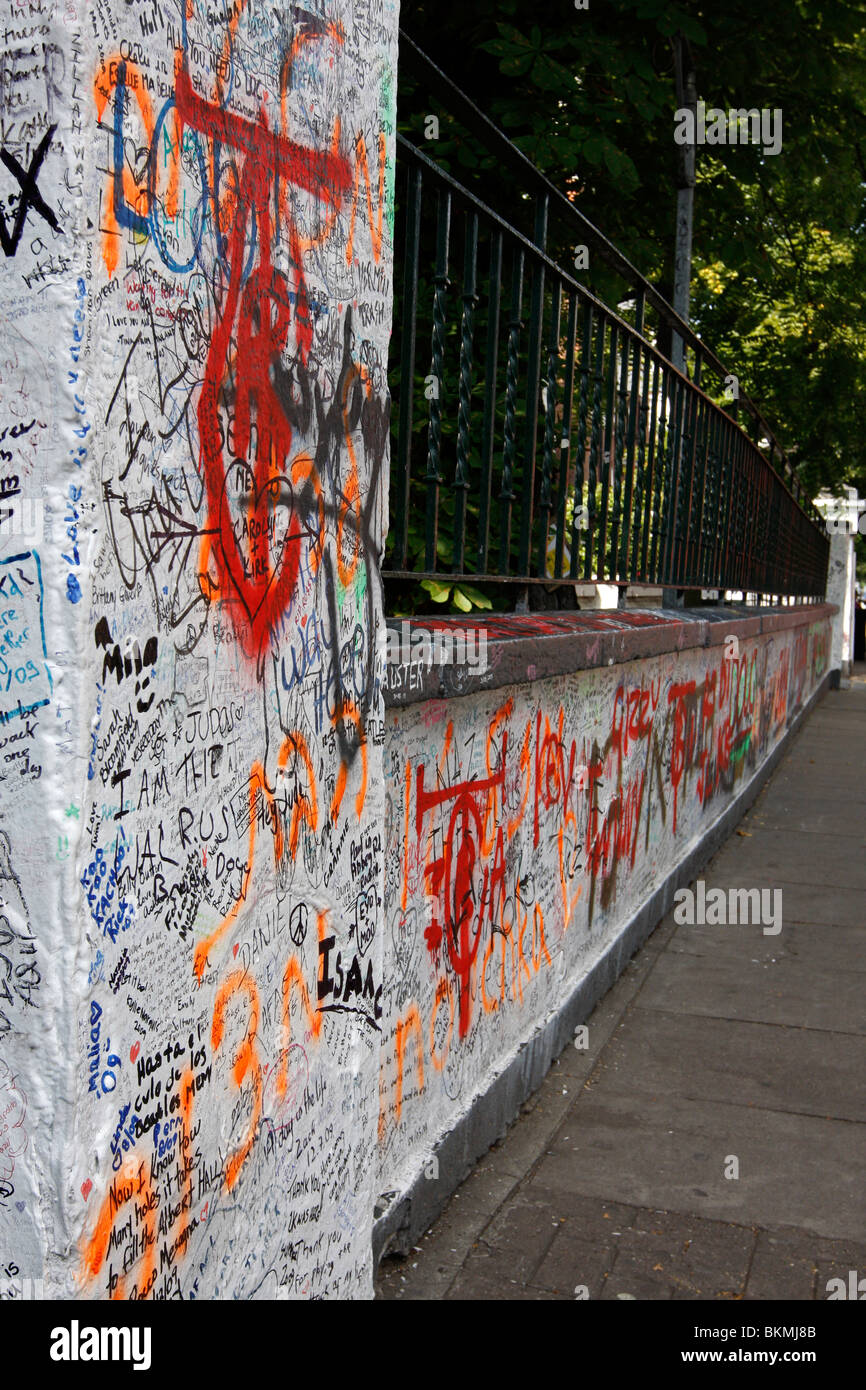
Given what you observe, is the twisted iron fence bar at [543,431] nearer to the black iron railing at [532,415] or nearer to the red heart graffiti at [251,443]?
the black iron railing at [532,415]

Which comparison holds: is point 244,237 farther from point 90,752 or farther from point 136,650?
point 90,752

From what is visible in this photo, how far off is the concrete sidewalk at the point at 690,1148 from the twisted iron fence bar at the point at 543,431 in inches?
60.9

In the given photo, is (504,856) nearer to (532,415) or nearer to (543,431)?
(532,415)

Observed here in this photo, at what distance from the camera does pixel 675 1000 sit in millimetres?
4953

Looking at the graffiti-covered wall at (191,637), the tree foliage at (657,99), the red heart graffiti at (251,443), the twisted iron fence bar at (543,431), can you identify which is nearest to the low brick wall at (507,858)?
the twisted iron fence bar at (543,431)

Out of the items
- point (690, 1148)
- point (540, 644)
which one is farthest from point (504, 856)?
point (690, 1148)

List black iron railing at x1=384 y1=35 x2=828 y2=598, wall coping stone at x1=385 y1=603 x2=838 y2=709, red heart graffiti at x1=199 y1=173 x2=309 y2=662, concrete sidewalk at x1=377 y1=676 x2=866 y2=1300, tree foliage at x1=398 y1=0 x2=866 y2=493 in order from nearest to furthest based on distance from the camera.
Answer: red heart graffiti at x1=199 y1=173 x2=309 y2=662 → wall coping stone at x1=385 y1=603 x2=838 y2=709 → concrete sidewalk at x1=377 y1=676 x2=866 y2=1300 → black iron railing at x1=384 y1=35 x2=828 y2=598 → tree foliage at x1=398 y1=0 x2=866 y2=493

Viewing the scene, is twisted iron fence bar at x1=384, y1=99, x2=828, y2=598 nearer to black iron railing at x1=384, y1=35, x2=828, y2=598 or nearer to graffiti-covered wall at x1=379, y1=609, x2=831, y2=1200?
black iron railing at x1=384, y1=35, x2=828, y2=598

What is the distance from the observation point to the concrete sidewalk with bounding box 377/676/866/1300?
2951mm

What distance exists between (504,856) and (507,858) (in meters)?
0.03

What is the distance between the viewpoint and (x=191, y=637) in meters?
1.77

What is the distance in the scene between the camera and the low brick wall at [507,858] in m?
2.90

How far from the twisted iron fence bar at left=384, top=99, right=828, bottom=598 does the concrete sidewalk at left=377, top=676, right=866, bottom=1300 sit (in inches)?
60.9

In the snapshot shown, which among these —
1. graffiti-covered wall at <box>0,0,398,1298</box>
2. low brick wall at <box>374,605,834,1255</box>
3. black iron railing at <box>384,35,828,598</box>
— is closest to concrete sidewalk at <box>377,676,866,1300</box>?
low brick wall at <box>374,605,834,1255</box>
